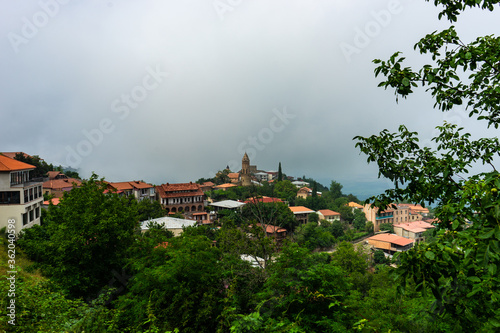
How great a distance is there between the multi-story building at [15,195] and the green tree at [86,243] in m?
4.93

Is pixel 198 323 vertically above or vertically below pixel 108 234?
below

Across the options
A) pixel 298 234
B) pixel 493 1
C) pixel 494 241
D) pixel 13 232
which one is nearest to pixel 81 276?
pixel 13 232

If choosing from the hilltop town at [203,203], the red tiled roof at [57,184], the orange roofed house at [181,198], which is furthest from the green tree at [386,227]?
the red tiled roof at [57,184]

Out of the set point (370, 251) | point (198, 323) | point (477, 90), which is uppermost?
point (477, 90)

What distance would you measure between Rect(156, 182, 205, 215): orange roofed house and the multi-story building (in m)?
35.8

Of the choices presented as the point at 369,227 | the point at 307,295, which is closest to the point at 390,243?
the point at 369,227

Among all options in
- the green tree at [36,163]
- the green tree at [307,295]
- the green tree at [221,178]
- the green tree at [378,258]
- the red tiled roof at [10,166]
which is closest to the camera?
the green tree at [307,295]

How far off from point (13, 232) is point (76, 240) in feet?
26.8

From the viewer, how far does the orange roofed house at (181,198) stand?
5509 centimetres

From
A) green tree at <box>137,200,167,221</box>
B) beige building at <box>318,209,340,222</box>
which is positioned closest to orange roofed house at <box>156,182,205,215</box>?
green tree at <box>137,200,167,221</box>

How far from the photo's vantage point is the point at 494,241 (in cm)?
173

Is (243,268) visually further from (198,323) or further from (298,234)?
(298,234)

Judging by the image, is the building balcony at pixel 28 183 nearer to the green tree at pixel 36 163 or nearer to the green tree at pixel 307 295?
the green tree at pixel 36 163

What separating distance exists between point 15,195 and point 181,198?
38782 mm
